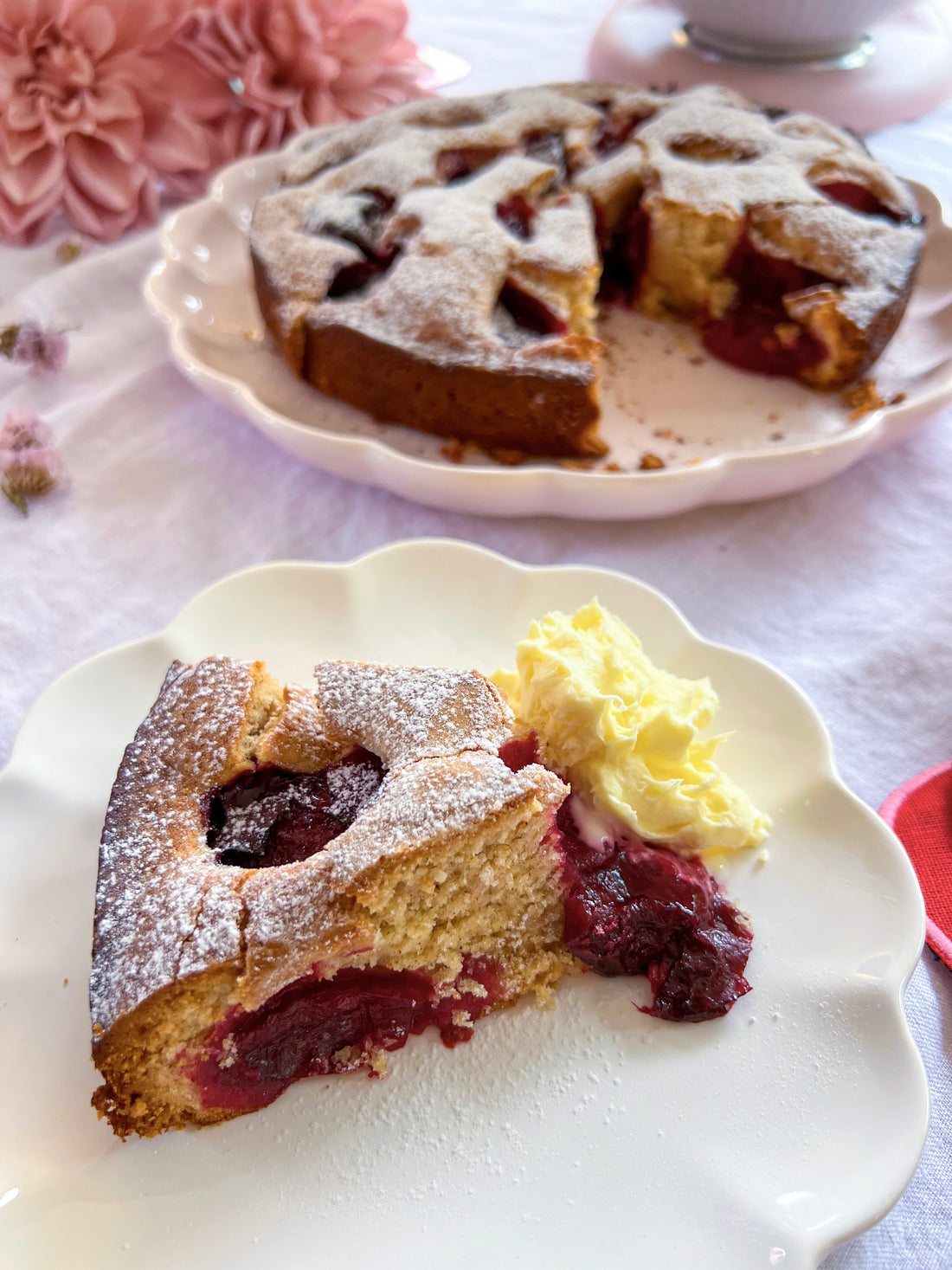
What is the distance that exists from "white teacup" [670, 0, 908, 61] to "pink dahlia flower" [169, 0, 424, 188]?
96cm

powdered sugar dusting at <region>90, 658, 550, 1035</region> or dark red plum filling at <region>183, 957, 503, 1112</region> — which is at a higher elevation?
powdered sugar dusting at <region>90, 658, 550, 1035</region>

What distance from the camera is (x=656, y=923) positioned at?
4.91 ft

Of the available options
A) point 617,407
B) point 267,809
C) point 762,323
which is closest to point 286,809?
point 267,809

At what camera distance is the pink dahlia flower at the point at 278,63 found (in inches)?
111

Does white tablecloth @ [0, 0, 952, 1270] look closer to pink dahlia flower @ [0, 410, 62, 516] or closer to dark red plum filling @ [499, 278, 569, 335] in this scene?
pink dahlia flower @ [0, 410, 62, 516]

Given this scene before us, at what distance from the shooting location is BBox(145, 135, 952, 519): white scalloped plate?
6.78 feet

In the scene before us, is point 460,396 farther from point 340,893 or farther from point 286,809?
point 340,893

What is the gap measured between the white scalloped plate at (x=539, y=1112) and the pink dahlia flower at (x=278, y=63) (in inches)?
81.9

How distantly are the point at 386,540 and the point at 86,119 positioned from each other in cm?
155

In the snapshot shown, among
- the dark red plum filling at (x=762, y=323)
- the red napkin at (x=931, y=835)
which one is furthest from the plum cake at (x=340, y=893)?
the dark red plum filling at (x=762, y=323)

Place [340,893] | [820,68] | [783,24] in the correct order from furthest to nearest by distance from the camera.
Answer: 1. [820,68]
2. [783,24]
3. [340,893]

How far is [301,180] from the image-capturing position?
2.73 metres

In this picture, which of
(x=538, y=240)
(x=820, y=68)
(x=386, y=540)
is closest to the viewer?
(x=386, y=540)

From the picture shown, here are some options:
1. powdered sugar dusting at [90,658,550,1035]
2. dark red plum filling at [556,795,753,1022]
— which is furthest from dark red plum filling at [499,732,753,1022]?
powdered sugar dusting at [90,658,550,1035]
